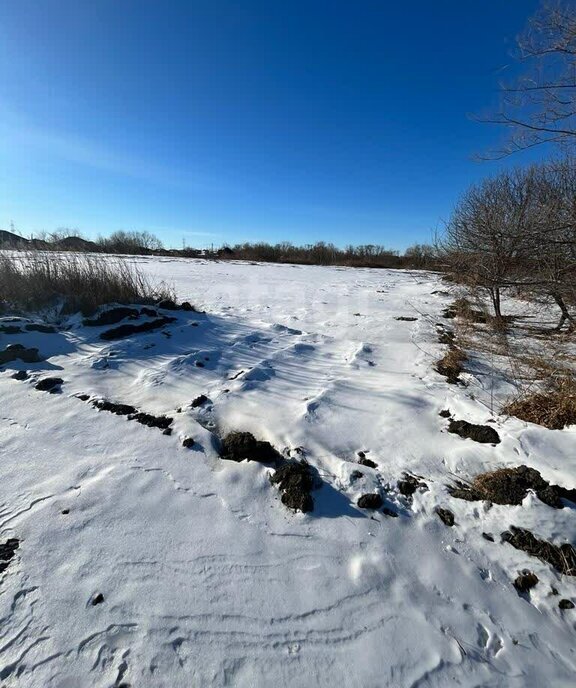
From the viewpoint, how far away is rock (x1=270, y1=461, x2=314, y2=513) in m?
2.38

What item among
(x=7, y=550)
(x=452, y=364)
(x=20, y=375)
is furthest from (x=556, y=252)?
(x=20, y=375)

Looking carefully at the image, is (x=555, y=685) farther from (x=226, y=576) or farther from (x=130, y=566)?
(x=130, y=566)

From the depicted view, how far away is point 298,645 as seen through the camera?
1.60 metres

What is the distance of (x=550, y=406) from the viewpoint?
10.7 ft

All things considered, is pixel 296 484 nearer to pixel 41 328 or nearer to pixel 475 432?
pixel 475 432

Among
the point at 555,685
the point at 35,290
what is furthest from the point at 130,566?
the point at 35,290

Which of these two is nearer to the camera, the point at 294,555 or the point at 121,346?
the point at 294,555

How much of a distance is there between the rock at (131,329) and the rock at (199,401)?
2.72 m

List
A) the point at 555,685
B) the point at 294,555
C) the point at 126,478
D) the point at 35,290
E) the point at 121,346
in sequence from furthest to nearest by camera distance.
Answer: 1. the point at 35,290
2. the point at 121,346
3. the point at 126,478
4. the point at 294,555
5. the point at 555,685

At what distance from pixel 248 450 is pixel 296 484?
0.55 m

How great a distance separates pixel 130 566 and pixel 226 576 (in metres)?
0.55

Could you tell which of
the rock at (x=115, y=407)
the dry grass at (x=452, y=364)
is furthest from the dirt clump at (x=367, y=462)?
the rock at (x=115, y=407)

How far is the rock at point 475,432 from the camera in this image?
302cm

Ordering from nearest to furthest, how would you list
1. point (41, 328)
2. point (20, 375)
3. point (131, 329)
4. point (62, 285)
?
point (20, 375)
point (41, 328)
point (131, 329)
point (62, 285)
